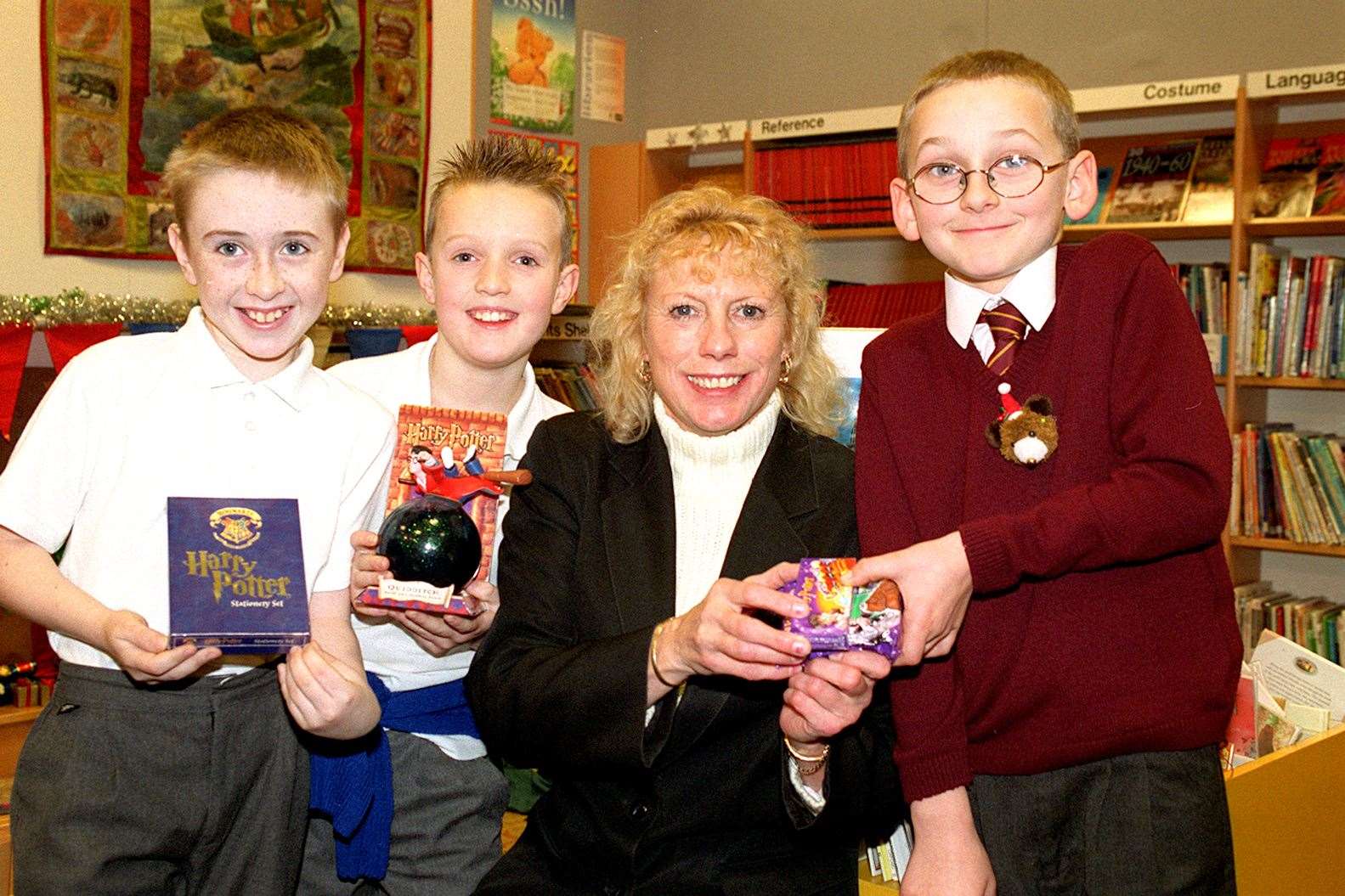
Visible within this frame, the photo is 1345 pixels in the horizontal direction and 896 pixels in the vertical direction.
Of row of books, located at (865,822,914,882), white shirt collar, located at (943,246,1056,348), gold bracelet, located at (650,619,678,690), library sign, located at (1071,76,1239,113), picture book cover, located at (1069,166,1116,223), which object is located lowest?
row of books, located at (865,822,914,882)

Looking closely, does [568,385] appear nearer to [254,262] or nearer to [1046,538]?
[254,262]

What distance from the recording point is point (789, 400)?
223 cm

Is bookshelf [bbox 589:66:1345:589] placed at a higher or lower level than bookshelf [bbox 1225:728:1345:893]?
higher

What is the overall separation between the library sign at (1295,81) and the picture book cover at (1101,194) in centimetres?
67

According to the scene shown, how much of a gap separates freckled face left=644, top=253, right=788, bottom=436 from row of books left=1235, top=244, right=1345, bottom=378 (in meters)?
3.47

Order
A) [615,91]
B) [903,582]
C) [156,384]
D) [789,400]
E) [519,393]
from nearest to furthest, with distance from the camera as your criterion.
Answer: [903,582]
[156,384]
[789,400]
[519,393]
[615,91]

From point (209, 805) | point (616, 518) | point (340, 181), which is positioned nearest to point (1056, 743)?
point (616, 518)

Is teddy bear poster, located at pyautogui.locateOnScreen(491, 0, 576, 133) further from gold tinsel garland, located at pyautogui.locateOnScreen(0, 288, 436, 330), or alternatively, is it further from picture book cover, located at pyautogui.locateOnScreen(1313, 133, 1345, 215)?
picture book cover, located at pyautogui.locateOnScreen(1313, 133, 1345, 215)

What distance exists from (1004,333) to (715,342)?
1.62 feet

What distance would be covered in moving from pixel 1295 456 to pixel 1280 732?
9.79ft

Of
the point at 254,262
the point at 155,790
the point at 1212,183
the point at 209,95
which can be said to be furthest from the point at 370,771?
the point at 1212,183

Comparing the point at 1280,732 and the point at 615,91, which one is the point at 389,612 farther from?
the point at 615,91

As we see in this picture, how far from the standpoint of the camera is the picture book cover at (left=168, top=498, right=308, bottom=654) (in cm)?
175

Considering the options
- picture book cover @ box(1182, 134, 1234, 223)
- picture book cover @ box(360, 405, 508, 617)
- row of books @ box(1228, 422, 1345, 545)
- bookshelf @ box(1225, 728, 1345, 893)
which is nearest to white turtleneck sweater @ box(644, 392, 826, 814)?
picture book cover @ box(360, 405, 508, 617)
